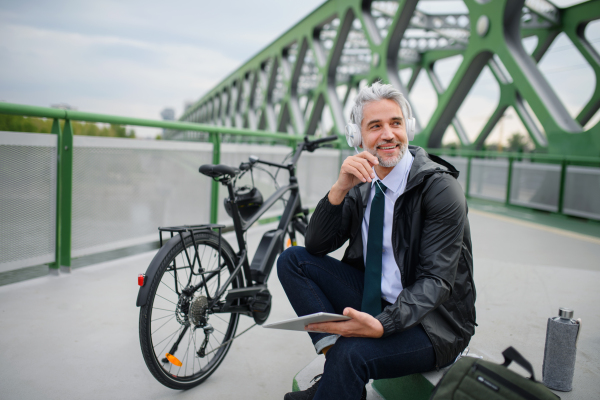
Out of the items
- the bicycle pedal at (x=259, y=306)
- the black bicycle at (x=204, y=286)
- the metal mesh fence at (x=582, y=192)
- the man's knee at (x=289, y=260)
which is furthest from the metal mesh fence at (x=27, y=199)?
the metal mesh fence at (x=582, y=192)

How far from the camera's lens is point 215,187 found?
182 inches

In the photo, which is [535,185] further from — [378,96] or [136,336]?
[136,336]

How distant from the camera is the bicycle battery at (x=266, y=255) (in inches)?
86.6

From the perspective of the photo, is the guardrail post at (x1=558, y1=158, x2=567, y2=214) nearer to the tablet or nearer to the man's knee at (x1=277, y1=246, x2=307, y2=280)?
the man's knee at (x1=277, y1=246, x2=307, y2=280)

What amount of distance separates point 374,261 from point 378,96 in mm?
645

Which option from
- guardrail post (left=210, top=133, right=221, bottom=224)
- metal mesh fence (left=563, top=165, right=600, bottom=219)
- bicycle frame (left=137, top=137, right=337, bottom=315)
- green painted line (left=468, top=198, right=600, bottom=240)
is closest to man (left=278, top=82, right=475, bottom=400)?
bicycle frame (left=137, top=137, right=337, bottom=315)

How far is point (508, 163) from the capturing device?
8.88m

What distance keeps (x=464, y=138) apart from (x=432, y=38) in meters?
5.23

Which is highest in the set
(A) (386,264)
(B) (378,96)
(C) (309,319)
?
(B) (378,96)

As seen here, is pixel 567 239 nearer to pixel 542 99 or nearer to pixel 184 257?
pixel 542 99

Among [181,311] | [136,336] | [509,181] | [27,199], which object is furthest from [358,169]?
[509,181]

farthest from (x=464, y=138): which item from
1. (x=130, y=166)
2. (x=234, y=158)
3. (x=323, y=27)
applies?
(x=130, y=166)

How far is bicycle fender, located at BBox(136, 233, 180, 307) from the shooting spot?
1.59m

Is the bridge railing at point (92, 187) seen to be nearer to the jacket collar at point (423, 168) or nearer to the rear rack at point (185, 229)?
the rear rack at point (185, 229)
